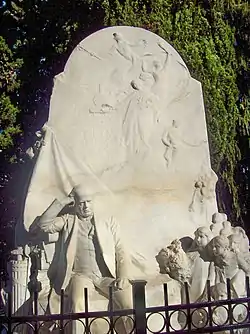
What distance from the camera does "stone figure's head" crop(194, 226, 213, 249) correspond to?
4848 millimetres

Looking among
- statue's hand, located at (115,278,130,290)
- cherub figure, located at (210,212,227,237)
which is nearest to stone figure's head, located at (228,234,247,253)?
cherub figure, located at (210,212,227,237)

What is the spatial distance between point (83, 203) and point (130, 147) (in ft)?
3.89

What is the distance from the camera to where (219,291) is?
4.45 meters

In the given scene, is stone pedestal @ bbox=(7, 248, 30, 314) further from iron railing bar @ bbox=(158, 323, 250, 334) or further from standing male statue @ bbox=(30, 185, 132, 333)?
iron railing bar @ bbox=(158, 323, 250, 334)

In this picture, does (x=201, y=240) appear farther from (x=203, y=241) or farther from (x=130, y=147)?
(x=130, y=147)

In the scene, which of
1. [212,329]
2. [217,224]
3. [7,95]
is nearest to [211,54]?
[7,95]

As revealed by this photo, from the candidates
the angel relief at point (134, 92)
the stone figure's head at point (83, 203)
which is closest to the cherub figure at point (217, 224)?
the stone figure's head at point (83, 203)

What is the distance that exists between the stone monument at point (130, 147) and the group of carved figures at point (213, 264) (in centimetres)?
56

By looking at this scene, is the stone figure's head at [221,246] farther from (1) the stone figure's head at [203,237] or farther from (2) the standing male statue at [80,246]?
(2) the standing male statue at [80,246]

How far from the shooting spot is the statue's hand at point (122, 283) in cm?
468

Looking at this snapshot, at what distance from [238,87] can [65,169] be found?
679 cm

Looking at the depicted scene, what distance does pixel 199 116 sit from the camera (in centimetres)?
612

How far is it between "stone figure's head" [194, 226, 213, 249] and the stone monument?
2.03ft

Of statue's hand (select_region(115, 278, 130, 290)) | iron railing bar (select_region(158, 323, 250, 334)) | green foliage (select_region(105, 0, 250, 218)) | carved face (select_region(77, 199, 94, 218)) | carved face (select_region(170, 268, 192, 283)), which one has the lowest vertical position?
iron railing bar (select_region(158, 323, 250, 334))
